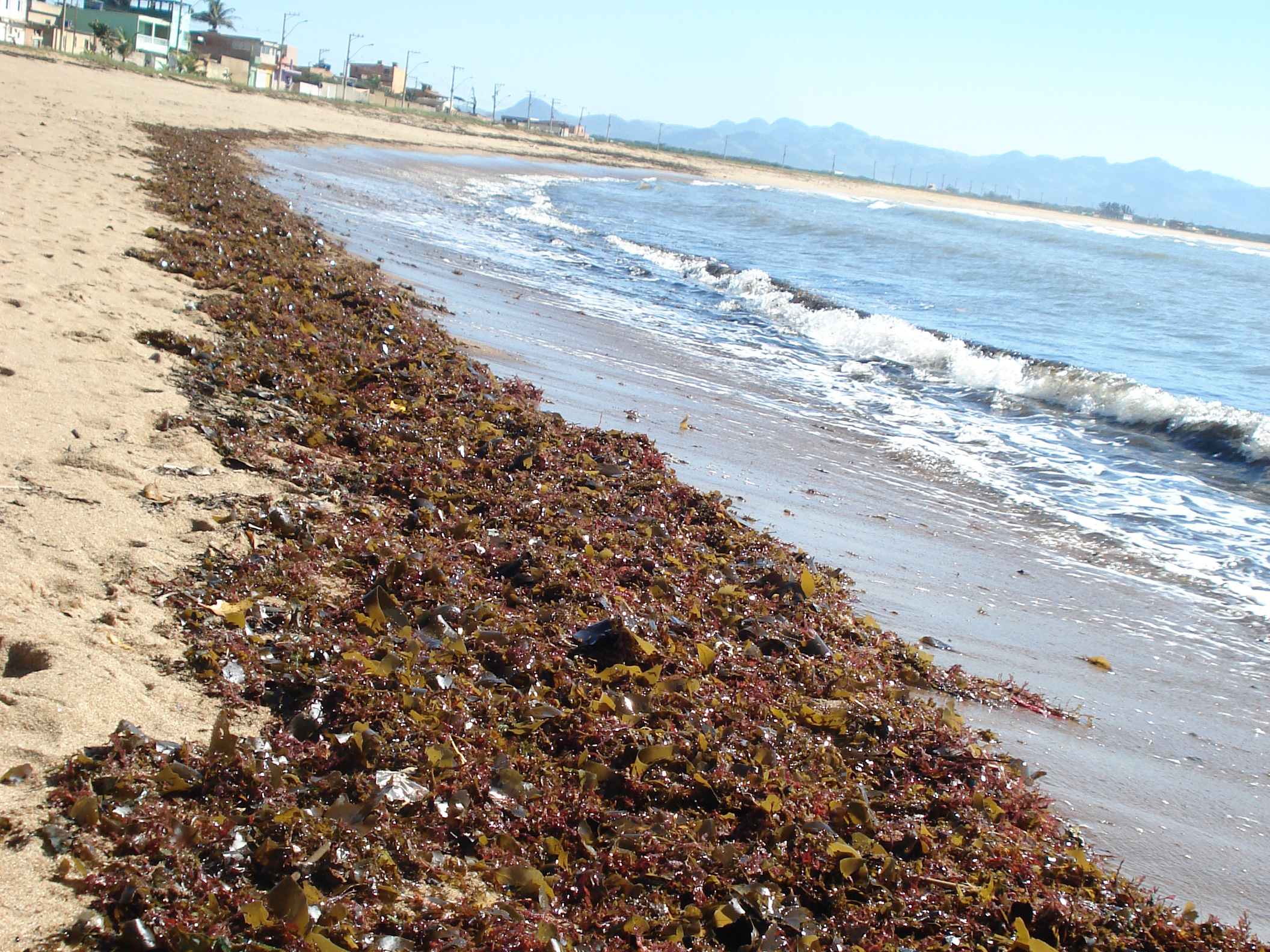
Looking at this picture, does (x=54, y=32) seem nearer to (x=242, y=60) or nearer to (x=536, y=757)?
(x=242, y=60)

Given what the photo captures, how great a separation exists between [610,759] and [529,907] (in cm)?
66

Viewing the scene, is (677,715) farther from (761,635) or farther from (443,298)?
(443,298)

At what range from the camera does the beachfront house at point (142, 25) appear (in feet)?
187

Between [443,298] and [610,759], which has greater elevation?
[443,298]

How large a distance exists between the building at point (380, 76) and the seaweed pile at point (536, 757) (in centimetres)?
10748

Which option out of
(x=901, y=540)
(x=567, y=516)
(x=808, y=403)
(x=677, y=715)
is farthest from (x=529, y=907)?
(x=808, y=403)

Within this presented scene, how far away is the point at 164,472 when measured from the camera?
12.6 ft

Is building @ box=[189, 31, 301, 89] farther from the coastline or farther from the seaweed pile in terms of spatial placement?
the seaweed pile

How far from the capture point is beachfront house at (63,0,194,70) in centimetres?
5712

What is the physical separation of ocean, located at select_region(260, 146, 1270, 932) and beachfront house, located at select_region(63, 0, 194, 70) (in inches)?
1807

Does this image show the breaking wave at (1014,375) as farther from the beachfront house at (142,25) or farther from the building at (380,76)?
the building at (380,76)

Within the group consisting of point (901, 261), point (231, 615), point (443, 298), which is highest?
point (901, 261)

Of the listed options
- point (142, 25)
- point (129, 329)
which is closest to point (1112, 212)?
point (142, 25)

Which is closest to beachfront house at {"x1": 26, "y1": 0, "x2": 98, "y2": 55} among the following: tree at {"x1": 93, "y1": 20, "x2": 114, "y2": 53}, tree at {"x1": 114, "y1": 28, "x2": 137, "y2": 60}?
tree at {"x1": 93, "y1": 20, "x2": 114, "y2": 53}
